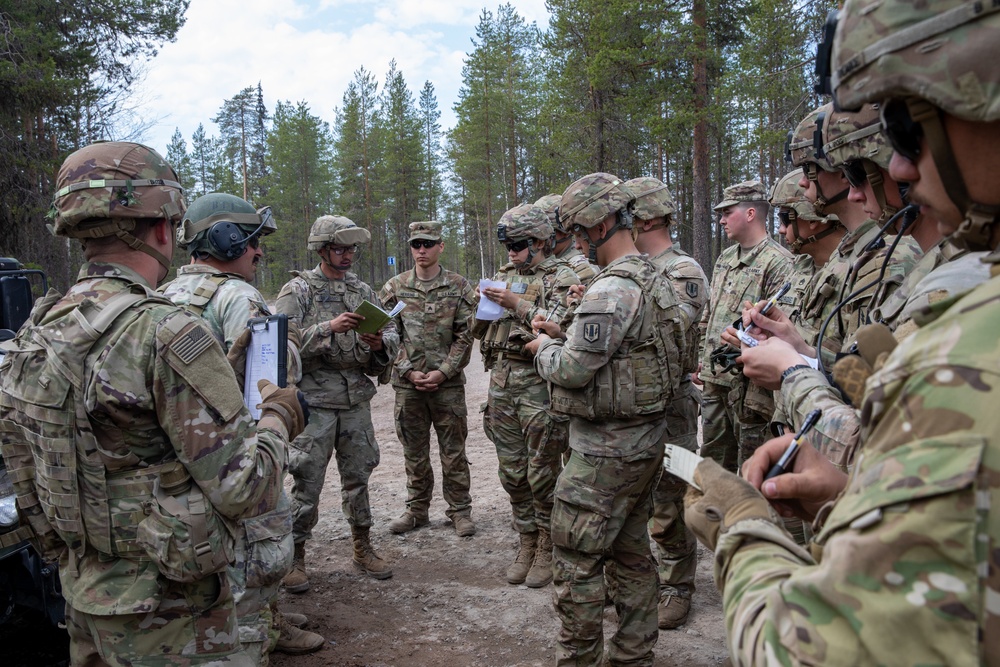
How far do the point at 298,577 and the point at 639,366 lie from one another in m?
3.34

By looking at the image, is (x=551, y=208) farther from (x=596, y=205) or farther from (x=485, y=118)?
(x=485, y=118)

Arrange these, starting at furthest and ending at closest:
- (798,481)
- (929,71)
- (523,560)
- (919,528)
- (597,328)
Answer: (523,560), (597,328), (798,481), (929,71), (919,528)

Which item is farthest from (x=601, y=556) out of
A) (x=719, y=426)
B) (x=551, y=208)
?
(x=551, y=208)

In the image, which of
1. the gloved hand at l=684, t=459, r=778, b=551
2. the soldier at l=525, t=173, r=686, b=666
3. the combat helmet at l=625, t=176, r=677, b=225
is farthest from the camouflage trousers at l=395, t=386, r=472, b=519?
the gloved hand at l=684, t=459, r=778, b=551

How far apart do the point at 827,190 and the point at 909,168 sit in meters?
2.39

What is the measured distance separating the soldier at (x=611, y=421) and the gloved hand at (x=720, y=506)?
1.99 m

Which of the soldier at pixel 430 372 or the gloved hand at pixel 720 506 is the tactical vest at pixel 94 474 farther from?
the soldier at pixel 430 372

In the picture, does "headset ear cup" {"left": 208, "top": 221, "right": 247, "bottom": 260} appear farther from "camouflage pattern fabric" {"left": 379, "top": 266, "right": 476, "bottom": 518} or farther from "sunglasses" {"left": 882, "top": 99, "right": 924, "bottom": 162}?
"sunglasses" {"left": 882, "top": 99, "right": 924, "bottom": 162}

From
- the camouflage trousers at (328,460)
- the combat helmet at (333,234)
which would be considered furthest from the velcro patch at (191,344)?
the combat helmet at (333,234)

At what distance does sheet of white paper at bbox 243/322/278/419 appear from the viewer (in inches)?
109

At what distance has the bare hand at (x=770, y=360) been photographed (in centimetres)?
230

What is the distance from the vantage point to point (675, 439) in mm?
4781

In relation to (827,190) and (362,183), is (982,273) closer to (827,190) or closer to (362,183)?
(827,190)

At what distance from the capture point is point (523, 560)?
535cm
